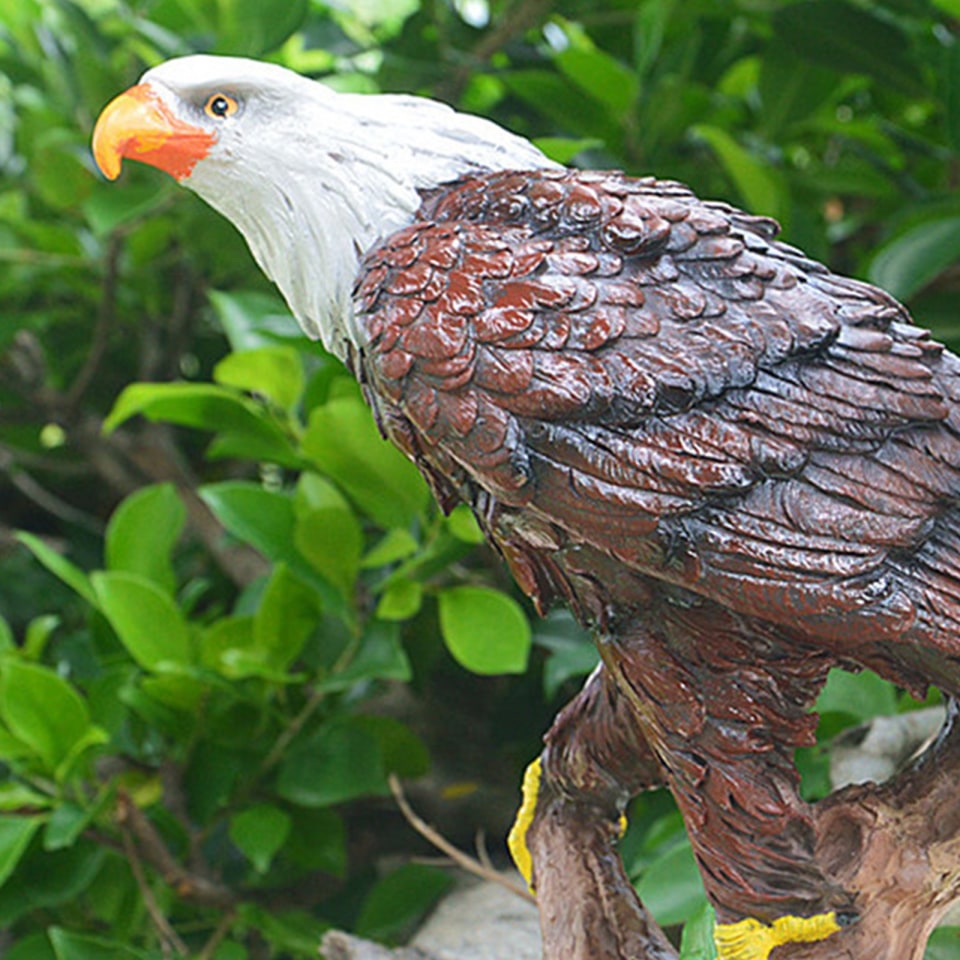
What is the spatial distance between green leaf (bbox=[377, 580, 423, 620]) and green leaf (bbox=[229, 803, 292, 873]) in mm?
199

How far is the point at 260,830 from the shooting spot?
103 centimetres

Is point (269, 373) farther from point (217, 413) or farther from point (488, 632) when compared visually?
point (488, 632)

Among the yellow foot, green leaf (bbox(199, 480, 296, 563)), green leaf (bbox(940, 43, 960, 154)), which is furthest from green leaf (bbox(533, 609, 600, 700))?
green leaf (bbox(940, 43, 960, 154))

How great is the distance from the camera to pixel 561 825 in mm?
715

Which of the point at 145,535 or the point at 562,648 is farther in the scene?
the point at 145,535

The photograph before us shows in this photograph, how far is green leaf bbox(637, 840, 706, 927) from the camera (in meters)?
0.80

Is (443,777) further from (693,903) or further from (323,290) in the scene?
(323,290)

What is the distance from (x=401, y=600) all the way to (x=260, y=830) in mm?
229

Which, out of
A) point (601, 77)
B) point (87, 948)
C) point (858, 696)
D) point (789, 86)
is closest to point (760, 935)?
point (858, 696)

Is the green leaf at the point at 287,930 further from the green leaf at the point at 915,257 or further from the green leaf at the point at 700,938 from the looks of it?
the green leaf at the point at 915,257

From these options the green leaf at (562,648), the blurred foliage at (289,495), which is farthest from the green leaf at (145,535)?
the green leaf at (562,648)

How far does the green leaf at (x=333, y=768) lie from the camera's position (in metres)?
1.04

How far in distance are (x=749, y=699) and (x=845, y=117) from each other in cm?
116

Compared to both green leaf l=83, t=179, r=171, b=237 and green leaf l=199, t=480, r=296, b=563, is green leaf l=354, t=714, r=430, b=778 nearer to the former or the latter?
green leaf l=199, t=480, r=296, b=563
